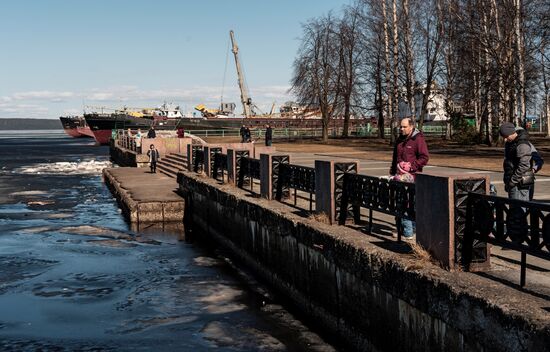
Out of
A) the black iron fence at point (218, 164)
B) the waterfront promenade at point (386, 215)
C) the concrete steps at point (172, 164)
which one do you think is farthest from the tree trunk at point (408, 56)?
the black iron fence at point (218, 164)

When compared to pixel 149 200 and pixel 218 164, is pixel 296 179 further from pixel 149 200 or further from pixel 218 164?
pixel 149 200

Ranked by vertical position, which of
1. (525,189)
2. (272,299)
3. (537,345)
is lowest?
(272,299)

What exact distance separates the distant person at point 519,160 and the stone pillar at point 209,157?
12676 millimetres

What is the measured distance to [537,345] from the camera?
4.89 meters

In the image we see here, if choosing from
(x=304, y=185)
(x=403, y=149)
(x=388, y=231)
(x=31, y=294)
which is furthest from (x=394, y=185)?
(x=31, y=294)

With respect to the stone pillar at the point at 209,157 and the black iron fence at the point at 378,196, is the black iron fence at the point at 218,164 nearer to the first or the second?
the stone pillar at the point at 209,157

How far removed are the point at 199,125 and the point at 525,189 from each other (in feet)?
274


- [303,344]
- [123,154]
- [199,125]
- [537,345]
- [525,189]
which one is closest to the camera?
[537,345]

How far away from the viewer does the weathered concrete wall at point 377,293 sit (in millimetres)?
5410

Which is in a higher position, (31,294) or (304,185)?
(304,185)

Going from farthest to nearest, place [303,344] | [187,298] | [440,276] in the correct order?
[187,298], [303,344], [440,276]

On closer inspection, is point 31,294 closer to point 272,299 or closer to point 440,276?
point 272,299

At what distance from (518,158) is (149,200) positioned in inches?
526

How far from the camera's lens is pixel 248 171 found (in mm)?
15578
